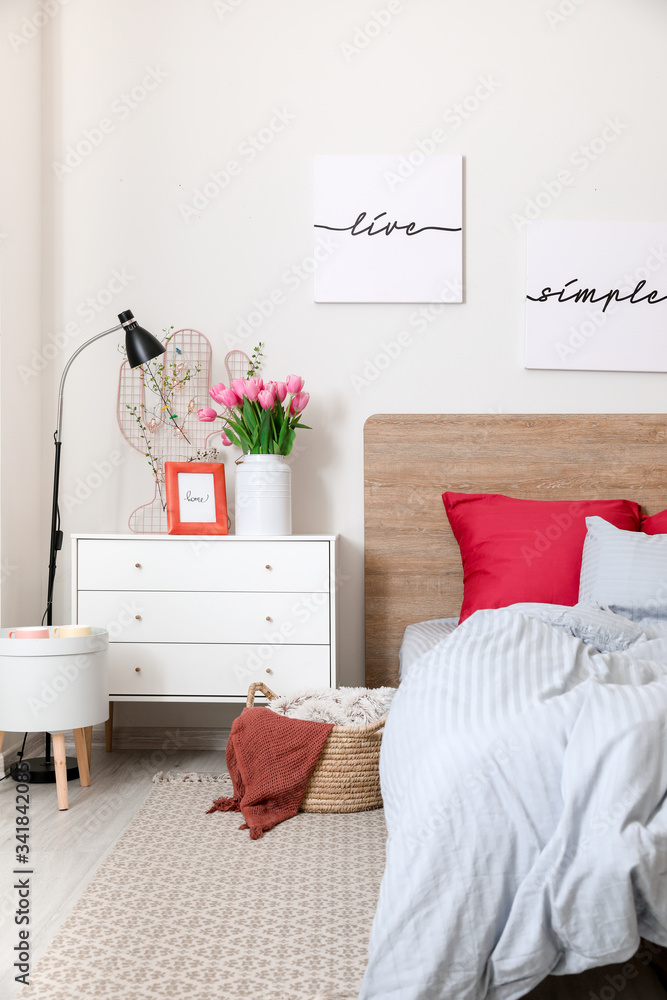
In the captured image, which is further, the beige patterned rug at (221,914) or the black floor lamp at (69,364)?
the black floor lamp at (69,364)

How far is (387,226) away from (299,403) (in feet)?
2.41

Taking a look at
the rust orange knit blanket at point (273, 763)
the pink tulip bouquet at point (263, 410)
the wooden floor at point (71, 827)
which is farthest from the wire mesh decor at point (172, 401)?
the rust orange knit blanket at point (273, 763)

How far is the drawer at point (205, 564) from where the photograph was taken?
2.42m

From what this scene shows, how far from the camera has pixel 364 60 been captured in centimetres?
279

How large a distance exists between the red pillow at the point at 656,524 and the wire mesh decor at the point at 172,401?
146 cm

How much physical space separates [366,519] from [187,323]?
3.11ft

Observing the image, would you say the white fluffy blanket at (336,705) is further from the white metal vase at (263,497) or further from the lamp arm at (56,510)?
the lamp arm at (56,510)

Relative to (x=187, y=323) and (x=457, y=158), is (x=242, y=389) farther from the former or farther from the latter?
(x=457, y=158)

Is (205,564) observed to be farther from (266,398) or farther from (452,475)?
(452,475)

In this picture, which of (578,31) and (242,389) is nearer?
(242,389)

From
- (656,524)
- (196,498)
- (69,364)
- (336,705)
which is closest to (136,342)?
(69,364)

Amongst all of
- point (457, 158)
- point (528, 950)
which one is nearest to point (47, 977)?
point (528, 950)

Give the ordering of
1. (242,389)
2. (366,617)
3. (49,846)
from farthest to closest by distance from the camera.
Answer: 1. (366,617)
2. (242,389)
3. (49,846)

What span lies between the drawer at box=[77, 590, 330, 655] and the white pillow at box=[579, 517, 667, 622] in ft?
2.58
